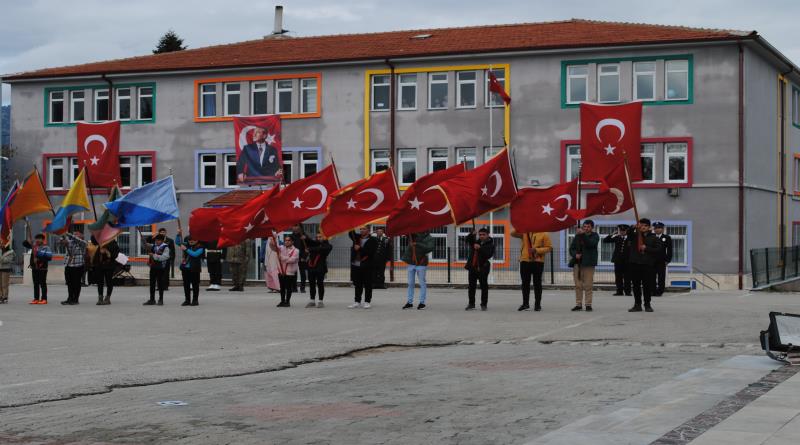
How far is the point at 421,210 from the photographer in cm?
2319

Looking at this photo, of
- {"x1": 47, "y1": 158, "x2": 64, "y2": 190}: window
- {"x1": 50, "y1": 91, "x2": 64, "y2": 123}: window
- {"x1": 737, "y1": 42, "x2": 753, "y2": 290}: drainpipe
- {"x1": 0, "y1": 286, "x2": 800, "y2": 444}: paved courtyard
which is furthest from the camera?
{"x1": 50, "y1": 91, "x2": 64, "y2": 123}: window

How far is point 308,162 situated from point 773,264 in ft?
61.8

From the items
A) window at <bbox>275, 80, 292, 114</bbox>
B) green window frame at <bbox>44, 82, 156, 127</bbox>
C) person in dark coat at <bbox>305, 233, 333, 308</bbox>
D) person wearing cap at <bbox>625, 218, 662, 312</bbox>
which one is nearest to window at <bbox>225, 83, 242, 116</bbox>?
window at <bbox>275, 80, 292, 114</bbox>

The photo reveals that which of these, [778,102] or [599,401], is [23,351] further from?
[778,102]

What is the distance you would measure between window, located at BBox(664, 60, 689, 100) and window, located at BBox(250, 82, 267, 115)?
640 inches

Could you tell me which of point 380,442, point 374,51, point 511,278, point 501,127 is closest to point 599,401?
point 380,442

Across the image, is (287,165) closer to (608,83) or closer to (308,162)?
(308,162)

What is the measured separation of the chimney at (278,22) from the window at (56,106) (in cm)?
1093

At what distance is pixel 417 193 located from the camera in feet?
75.8

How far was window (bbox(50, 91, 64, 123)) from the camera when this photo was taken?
168ft

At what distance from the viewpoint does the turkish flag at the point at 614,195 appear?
2338 centimetres

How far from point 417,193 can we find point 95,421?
1447cm

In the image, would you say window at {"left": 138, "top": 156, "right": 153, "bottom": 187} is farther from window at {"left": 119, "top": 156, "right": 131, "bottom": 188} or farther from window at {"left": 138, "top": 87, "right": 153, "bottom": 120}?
window at {"left": 138, "top": 87, "right": 153, "bottom": 120}

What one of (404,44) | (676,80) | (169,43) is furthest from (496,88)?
(169,43)
